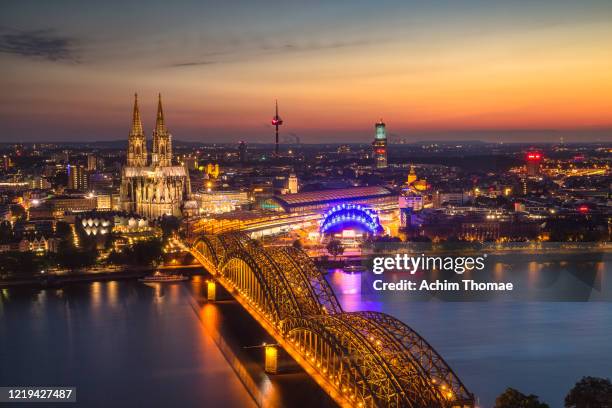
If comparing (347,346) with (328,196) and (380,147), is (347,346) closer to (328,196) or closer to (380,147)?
(328,196)

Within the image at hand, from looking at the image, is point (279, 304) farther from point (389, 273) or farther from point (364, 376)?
point (389, 273)

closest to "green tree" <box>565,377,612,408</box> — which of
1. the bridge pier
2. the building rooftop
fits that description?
the bridge pier

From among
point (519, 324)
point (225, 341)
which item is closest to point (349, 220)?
point (519, 324)

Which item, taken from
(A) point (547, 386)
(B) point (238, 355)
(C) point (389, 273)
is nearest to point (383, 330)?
(A) point (547, 386)

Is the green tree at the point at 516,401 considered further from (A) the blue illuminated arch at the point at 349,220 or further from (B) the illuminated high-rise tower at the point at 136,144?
(B) the illuminated high-rise tower at the point at 136,144

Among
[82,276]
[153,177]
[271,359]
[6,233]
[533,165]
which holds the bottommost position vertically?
[82,276]
